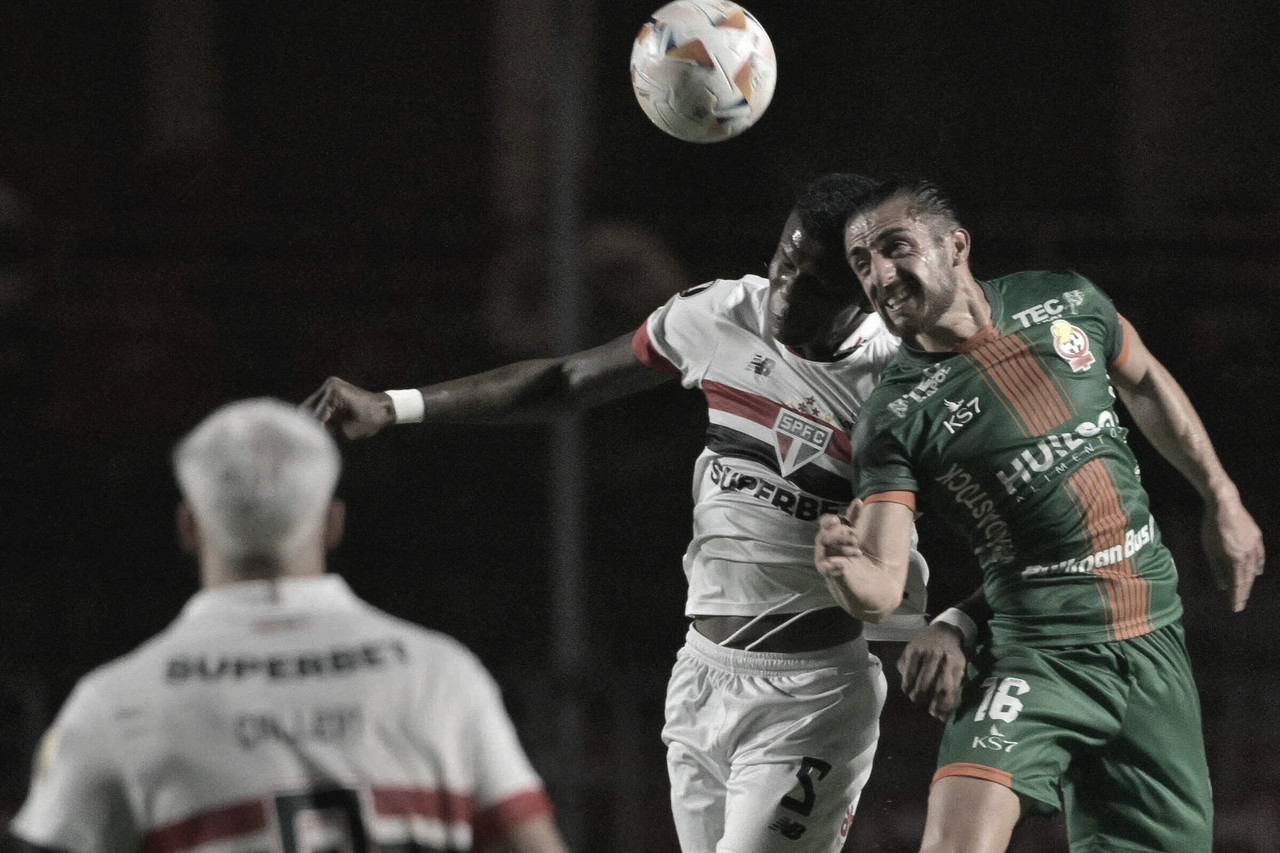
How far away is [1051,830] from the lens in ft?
19.8

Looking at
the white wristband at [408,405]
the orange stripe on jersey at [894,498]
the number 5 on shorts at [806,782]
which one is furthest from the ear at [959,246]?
the white wristband at [408,405]

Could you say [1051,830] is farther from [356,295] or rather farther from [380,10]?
[380,10]

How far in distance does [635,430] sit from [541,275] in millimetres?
943

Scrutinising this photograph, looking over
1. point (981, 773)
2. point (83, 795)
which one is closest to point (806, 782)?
point (981, 773)

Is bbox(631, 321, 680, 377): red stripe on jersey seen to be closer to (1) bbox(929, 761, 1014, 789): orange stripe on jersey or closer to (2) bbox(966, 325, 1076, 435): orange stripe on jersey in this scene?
(2) bbox(966, 325, 1076, 435): orange stripe on jersey

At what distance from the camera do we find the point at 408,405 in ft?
13.4

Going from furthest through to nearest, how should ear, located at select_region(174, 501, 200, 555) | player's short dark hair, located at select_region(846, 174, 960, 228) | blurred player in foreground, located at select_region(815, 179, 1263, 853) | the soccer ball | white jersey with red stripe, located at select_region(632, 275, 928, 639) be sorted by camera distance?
the soccer ball → white jersey with red stripe, located at select_region(632, 275, 928, 639) → player's short dark hair, located at select_region(846, 174, 960, 228) → blurred player in foreground, located at select_region(815, 179, 1263, 853) → ear, located at select_region(174, 501, 200, 555)

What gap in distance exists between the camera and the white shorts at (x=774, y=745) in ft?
12.9

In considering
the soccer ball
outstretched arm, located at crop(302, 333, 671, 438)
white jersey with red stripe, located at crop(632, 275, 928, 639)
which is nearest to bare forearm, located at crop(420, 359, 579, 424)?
outstretched arm, located at crop(302, 333, 671, 438)

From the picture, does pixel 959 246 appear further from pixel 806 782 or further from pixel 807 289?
pixel 806 782

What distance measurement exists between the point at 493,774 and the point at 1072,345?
2024 millimetres

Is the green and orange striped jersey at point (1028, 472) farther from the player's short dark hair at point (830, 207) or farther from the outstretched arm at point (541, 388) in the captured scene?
the outstretched arm at point (541, 388)

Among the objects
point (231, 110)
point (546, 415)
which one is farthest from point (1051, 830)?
point (231, 110)

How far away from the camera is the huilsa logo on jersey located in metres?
3.96
